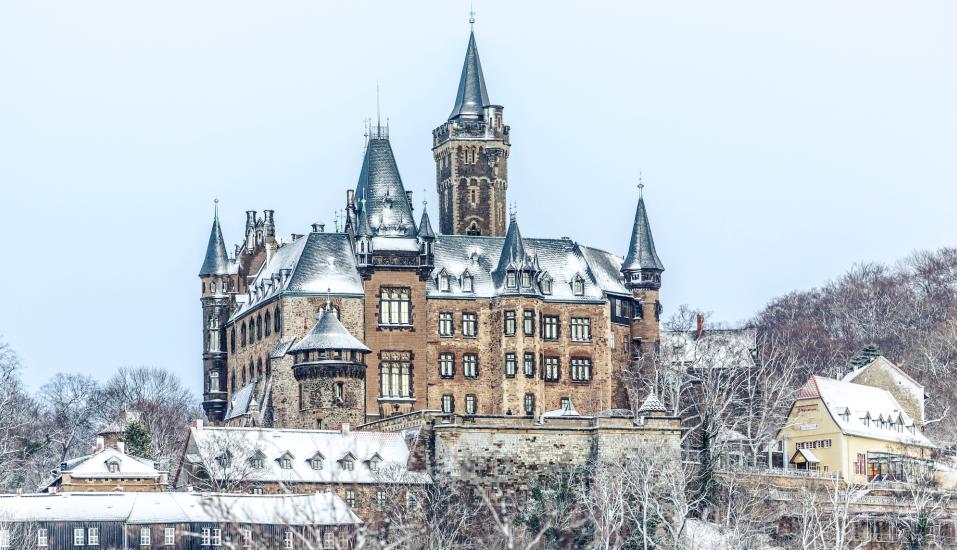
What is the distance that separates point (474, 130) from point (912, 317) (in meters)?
40.1

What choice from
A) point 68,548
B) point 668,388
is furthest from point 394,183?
point 68,548

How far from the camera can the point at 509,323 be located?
11088 cm

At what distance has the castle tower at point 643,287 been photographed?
116812 mm

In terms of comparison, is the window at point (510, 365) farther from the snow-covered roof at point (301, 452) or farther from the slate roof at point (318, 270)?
the snow-covered roof at point (301, 452)

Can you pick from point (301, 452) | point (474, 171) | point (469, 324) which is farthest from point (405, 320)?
point (301, 452)

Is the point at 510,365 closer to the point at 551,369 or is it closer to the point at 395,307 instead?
the point at 551,369

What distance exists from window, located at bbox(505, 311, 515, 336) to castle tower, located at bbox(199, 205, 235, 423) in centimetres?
1683

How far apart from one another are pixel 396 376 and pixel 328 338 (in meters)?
5.44

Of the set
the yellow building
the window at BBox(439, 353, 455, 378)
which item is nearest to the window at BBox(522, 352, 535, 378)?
the window at BBox(439, 353, 455, 378)

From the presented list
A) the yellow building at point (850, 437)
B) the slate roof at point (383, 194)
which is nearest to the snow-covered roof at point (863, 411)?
the yellow building at point (850, 437)

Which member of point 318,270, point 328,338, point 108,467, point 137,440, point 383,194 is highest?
point 383,194

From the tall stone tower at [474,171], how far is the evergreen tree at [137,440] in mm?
22650

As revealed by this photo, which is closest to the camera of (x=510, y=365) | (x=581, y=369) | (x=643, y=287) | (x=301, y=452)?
(x=301, y=452)

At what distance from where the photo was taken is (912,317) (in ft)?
478
